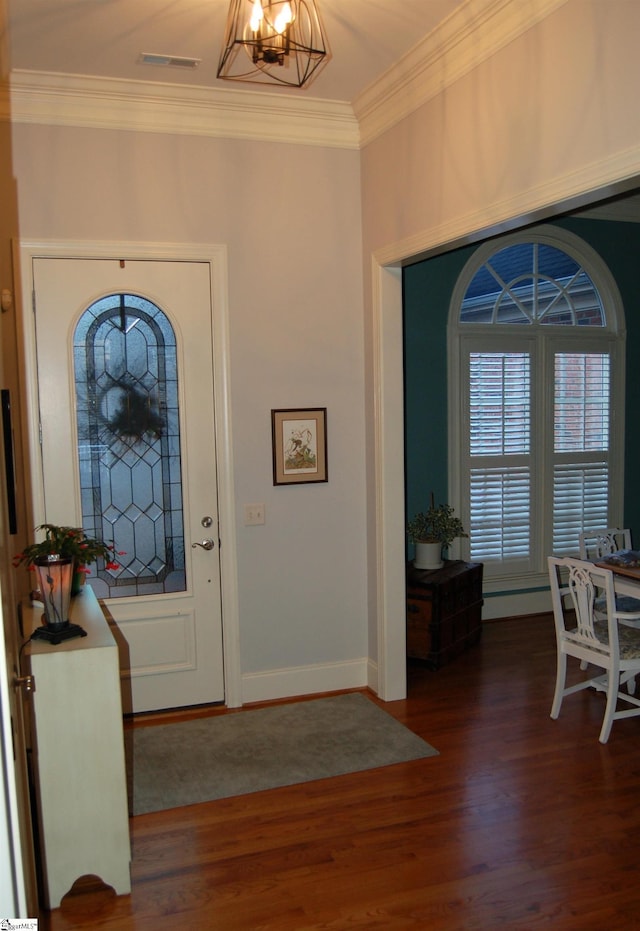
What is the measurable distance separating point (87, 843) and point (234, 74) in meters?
3.53

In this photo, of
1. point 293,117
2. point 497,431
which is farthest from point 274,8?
point 497,431

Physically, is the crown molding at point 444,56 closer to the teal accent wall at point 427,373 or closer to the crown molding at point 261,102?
the crown molding at point 261,102

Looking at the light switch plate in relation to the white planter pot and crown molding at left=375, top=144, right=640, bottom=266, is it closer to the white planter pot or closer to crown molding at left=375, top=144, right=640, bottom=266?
the white planter pot

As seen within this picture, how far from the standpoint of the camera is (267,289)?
4.40 metres

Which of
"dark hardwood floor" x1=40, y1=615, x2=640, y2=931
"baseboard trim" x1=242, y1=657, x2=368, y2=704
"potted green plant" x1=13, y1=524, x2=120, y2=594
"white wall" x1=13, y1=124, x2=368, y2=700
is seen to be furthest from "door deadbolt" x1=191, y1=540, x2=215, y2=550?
"dark hardwood floor" x1=40, y1=615, x2=640, y2=931

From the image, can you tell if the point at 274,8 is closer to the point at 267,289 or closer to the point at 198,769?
the point at 267,289

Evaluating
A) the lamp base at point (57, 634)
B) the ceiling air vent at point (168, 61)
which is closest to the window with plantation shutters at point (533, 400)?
the ceiling air vent at point (168, 61)

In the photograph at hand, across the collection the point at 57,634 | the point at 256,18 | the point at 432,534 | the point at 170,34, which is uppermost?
the point at 170,34

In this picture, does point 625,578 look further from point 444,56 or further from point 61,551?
point 61,551

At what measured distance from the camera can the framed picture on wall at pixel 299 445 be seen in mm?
4473

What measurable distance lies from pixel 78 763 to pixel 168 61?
3.18 m

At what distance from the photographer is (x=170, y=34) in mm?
3465

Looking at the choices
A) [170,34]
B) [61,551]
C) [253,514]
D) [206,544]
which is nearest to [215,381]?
[253,514]

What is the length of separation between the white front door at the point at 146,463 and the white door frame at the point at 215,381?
1.4 inches
